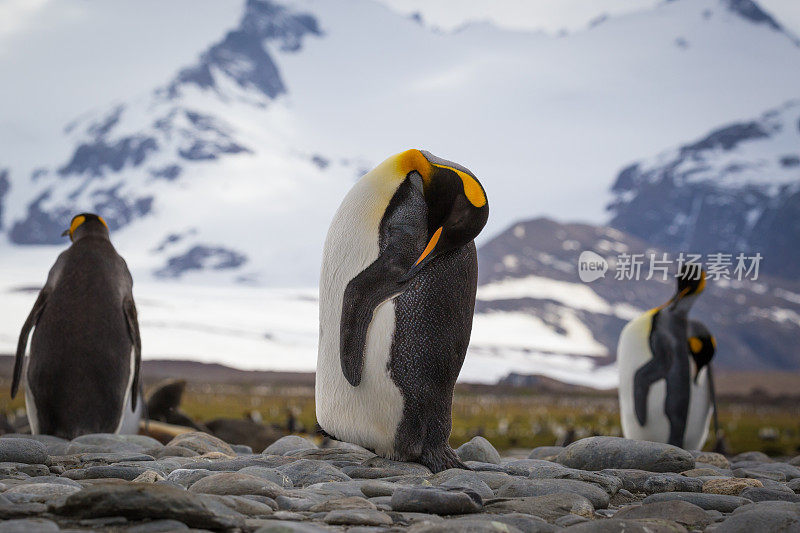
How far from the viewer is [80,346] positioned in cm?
536

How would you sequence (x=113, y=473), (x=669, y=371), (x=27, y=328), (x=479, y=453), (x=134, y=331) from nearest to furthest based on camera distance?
(x=113, y=473)
(x=479, y=453)
(x=27, y=328)
(x=134, y=331)
(x=669, y=371)

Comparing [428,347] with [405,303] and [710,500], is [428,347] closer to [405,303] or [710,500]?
[405,303]

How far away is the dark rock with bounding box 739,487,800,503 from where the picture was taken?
3256 millimetres

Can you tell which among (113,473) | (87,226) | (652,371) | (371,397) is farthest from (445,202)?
(652,371)

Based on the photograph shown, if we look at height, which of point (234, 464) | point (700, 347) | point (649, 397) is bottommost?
point (234, 464)

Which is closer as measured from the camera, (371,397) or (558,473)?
(558,473)

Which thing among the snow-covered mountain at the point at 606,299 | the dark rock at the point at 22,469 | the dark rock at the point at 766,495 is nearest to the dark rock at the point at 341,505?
the dark rock at the point at 22,469

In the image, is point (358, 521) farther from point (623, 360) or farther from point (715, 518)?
point (623, 360)

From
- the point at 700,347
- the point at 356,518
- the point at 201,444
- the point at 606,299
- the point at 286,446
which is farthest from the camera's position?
the point at 606,299

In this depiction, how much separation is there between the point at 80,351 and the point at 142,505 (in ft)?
11.7

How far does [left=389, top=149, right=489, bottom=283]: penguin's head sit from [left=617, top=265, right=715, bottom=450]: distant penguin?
4669 mm

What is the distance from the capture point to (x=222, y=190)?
15900cm

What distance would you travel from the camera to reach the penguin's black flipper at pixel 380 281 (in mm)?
3691

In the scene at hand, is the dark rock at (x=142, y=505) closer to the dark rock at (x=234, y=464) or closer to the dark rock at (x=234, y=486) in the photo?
the dark rock at (x=234, y=486)
